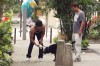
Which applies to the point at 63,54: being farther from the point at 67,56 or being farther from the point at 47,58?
the point at 47,58

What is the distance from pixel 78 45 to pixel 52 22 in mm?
19802

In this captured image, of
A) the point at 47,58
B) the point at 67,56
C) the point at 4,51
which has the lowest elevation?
→ the point at 47,58

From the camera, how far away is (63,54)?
36.9 ft

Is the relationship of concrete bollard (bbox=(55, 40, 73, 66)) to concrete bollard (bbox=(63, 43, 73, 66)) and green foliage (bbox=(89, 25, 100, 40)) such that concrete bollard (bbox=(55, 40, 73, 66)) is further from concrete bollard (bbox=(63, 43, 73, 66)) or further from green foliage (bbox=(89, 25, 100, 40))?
green foliage (bbox=(89, 25, 100, 40))

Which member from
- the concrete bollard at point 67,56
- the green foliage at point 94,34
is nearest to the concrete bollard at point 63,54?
the concrete bollard at point 67,56

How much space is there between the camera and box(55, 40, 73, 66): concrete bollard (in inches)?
442

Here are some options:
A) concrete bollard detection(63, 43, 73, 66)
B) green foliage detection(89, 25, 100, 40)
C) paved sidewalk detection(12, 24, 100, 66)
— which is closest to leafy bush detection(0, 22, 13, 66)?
paved sidewalk detection(12, 24, 100, 66)

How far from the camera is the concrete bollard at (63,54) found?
1123cm

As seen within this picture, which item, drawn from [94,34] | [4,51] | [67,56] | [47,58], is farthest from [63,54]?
[94,34]

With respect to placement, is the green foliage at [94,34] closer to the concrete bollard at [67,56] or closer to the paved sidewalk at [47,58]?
the paved sidewalk at [47,58]

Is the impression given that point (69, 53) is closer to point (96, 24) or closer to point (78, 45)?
point (78, 45)

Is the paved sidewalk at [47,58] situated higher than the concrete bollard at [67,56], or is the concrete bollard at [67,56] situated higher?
the concrete bollard at [67,56]

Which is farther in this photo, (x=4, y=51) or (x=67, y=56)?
(x=67, y=56)

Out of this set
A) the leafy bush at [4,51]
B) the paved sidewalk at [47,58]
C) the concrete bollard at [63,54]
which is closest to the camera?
the leafy bush at [4,51]
